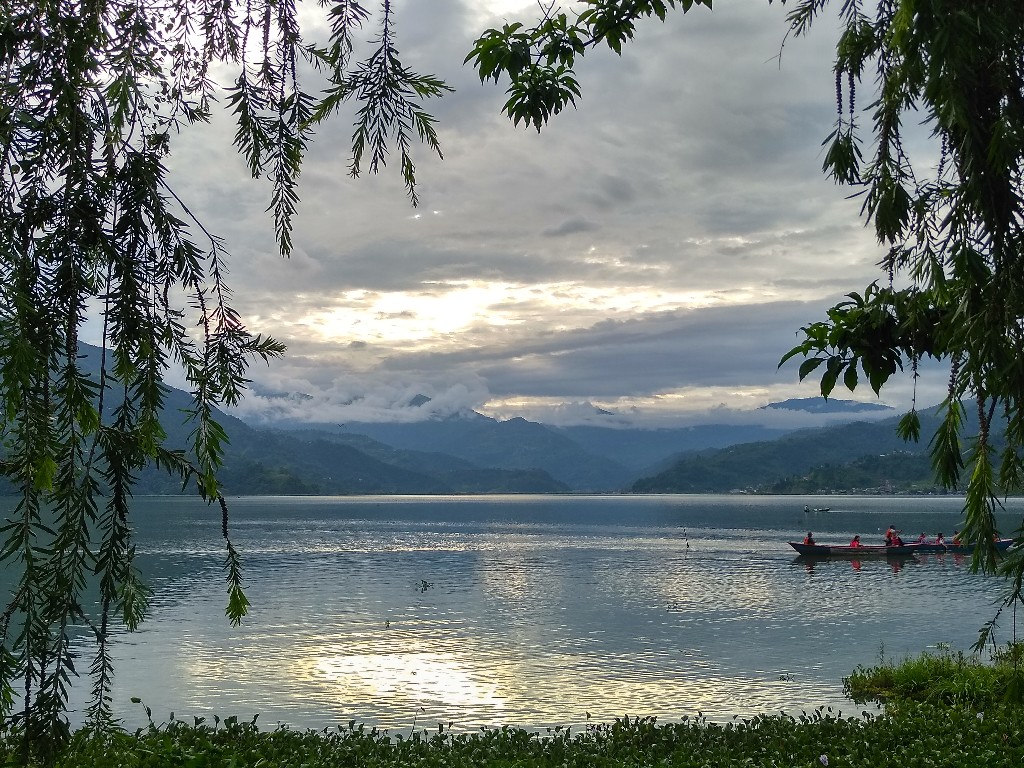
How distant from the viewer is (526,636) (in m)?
43.5

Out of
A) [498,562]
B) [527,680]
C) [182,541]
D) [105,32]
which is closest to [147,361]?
[105,32]

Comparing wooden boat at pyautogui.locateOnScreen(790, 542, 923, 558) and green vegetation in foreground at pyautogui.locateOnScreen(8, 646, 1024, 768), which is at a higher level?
green vegetation in foreground at pyautogui.locateOnScreen(8, 646, 1024, 768)

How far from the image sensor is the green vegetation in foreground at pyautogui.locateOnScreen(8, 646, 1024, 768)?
1423 centimetres

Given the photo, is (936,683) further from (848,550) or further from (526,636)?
(848,550)

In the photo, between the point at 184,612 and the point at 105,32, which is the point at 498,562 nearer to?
the point at 184,612

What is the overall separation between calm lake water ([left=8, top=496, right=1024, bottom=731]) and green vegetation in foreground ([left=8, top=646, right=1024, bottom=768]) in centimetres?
673

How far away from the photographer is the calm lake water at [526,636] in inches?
1125

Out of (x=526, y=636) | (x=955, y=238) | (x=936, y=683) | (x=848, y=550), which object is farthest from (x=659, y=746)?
(x=848, y=550)

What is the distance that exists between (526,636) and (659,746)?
1030 inches

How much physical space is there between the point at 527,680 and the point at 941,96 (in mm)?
31697

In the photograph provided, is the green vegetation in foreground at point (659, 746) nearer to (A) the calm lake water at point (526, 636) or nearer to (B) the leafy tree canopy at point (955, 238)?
(A) the calm lake water at point (526, 636)

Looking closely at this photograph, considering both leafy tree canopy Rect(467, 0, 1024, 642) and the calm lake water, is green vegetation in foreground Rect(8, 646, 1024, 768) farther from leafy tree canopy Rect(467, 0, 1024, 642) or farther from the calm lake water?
leafy tree canopy Rect(467, 0, 1024, 642)

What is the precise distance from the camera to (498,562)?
90.5m

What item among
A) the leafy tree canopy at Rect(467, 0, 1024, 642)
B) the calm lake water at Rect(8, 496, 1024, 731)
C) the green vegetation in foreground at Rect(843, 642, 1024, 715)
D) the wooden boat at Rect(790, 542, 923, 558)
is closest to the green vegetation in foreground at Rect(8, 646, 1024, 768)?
the green vegetation in foreground at Rect(843, 642, 1024, 715)
